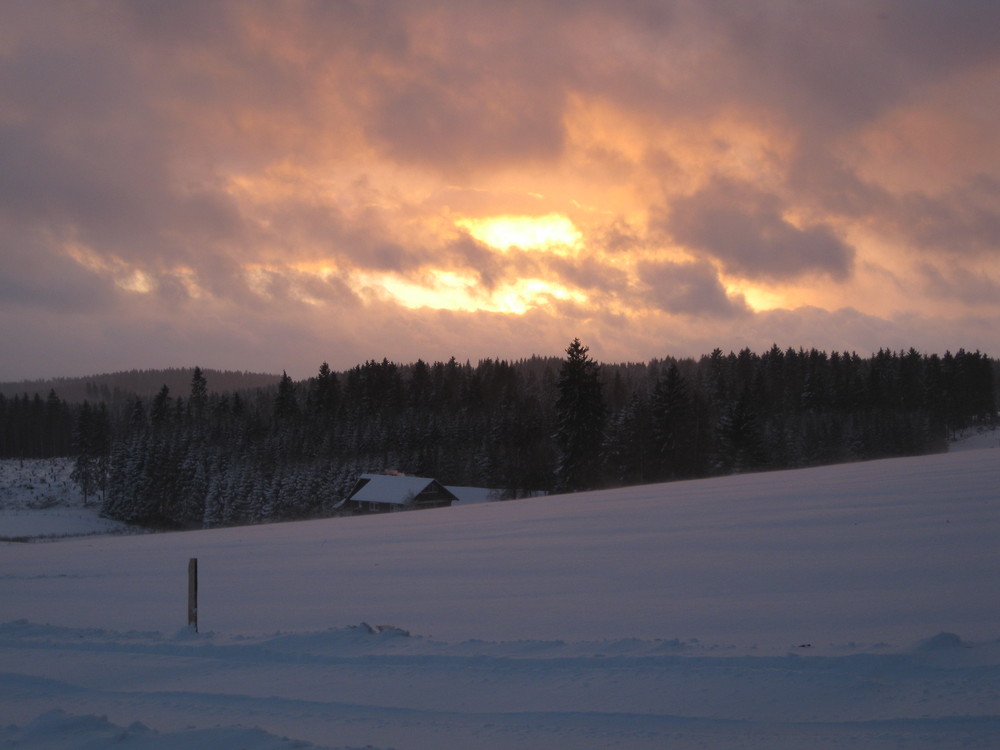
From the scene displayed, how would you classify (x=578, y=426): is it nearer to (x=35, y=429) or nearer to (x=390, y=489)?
(x=390, y=489)

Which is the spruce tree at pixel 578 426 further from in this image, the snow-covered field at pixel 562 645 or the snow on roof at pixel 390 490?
the snow-covered field at pixel 562 645

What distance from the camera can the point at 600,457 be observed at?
50219 mm

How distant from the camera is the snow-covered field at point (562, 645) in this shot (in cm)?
566

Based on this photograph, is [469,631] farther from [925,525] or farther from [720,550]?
[925,525]

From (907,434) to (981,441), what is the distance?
8063mm

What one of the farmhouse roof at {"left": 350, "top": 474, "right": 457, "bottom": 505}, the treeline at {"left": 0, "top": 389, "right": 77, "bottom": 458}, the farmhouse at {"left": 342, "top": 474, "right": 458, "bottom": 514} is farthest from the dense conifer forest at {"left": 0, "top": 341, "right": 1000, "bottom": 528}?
the treeline at {"left": 0, "top": 389, "right": 77, "bottom": 458}

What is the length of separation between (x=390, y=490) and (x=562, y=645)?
5695cm

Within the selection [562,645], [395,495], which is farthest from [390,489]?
[562,645]

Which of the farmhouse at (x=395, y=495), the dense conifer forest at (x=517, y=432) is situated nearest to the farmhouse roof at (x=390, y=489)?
the farmhouse at (x=395, y=495)

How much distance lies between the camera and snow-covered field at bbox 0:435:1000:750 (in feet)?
18.6

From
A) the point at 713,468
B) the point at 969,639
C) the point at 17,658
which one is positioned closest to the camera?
the point at 969,639

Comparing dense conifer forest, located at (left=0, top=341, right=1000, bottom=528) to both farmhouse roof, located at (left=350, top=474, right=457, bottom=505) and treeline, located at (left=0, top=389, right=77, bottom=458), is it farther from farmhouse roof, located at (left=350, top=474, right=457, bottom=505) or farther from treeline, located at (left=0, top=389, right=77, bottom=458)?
treeline, located at (left=0, top=389, right=77, bottom=458)

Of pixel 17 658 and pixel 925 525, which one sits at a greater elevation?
pixel 925 525

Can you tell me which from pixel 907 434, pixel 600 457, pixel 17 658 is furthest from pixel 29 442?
pixel 17 658
